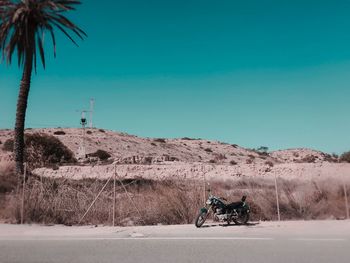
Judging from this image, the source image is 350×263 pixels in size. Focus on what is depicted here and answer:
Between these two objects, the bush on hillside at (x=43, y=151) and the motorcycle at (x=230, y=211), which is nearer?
the motorcycle at (x=230, y=211)

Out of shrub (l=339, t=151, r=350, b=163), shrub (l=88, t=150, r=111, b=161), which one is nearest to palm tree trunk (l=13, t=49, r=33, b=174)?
shrub (l=339, t=151, r=350, b=163)

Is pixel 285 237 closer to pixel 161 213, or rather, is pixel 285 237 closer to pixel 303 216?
pixel 303 216

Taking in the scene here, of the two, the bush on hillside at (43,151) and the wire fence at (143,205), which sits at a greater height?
the bush on hillside at (43,151)

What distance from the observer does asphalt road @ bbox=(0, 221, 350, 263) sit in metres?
8.07

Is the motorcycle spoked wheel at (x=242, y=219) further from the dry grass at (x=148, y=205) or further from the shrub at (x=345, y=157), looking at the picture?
the shrub at (x=345, y=157)

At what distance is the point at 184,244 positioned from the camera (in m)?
9.85

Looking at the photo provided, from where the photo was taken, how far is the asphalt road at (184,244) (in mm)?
8070

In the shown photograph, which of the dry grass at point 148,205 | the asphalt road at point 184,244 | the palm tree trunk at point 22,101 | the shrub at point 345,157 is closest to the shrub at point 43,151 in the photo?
the palm tree trunk at point 22,101

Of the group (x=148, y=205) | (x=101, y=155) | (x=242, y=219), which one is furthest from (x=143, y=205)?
(x=101, y=155)

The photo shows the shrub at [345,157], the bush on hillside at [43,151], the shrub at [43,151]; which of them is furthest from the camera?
the shrub at [43,151]

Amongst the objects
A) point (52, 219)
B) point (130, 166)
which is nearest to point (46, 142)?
point (130, 166)

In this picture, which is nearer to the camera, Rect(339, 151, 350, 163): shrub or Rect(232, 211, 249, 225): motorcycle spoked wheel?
Rect(232, 211, 249, 225): motorcycle spoked wheel

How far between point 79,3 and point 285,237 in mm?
19240

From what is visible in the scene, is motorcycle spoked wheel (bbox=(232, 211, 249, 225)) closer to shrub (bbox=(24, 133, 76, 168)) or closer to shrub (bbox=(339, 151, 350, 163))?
shrub (bbox=(339, 151, 350, 163))
